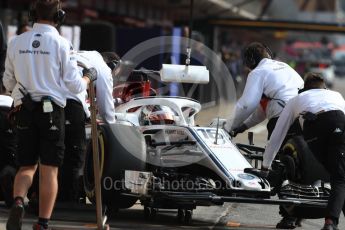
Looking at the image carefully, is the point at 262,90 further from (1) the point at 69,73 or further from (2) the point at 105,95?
(1) the point at 69,73

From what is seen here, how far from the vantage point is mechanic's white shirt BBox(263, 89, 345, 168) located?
8.05m

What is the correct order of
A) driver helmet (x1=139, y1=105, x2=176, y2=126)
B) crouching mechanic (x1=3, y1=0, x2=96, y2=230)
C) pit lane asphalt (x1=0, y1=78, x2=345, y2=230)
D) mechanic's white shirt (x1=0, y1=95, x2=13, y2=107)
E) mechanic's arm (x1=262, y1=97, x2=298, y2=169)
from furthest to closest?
driver helmet (x1=139, y1=105, x2=176, y2=126) → mechanic's white shirt (x1=0, y1=95, x2=13, y2=107) → mechanic's arm (x1=262, y1=97, x2=298, y2=169) → pit lane asphalt (x1=0, y1=78, x2=345, y2=230) → crouching mechanic (x1=3, y1=0, x2=96, y2=230)

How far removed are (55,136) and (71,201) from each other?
6.48 feet

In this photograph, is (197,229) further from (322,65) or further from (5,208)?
(322,65)

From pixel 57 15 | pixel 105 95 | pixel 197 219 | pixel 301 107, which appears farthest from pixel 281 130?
pixel 57 15

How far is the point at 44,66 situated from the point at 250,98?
8.83 feet

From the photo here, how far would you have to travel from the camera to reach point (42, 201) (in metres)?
6.87

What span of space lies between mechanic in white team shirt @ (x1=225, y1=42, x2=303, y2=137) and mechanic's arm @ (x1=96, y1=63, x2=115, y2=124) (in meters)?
1.30

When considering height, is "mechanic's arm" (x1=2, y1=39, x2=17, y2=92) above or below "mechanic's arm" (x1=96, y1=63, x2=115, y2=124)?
above

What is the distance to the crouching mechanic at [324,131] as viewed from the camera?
7.85m

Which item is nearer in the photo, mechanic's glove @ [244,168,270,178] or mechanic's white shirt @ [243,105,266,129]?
mechanic's glove @ [244,168,270,178]

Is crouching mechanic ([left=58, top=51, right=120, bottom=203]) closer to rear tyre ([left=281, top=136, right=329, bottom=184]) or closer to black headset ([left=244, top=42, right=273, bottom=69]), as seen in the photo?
black headset ([left=244, top=42, right=273, bottom=69])

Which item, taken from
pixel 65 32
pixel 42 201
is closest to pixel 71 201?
pixel 42 201

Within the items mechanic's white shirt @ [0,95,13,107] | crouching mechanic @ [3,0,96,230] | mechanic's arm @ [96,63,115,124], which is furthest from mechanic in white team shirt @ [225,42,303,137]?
crouching mechanic @ [3,0,96,230]
